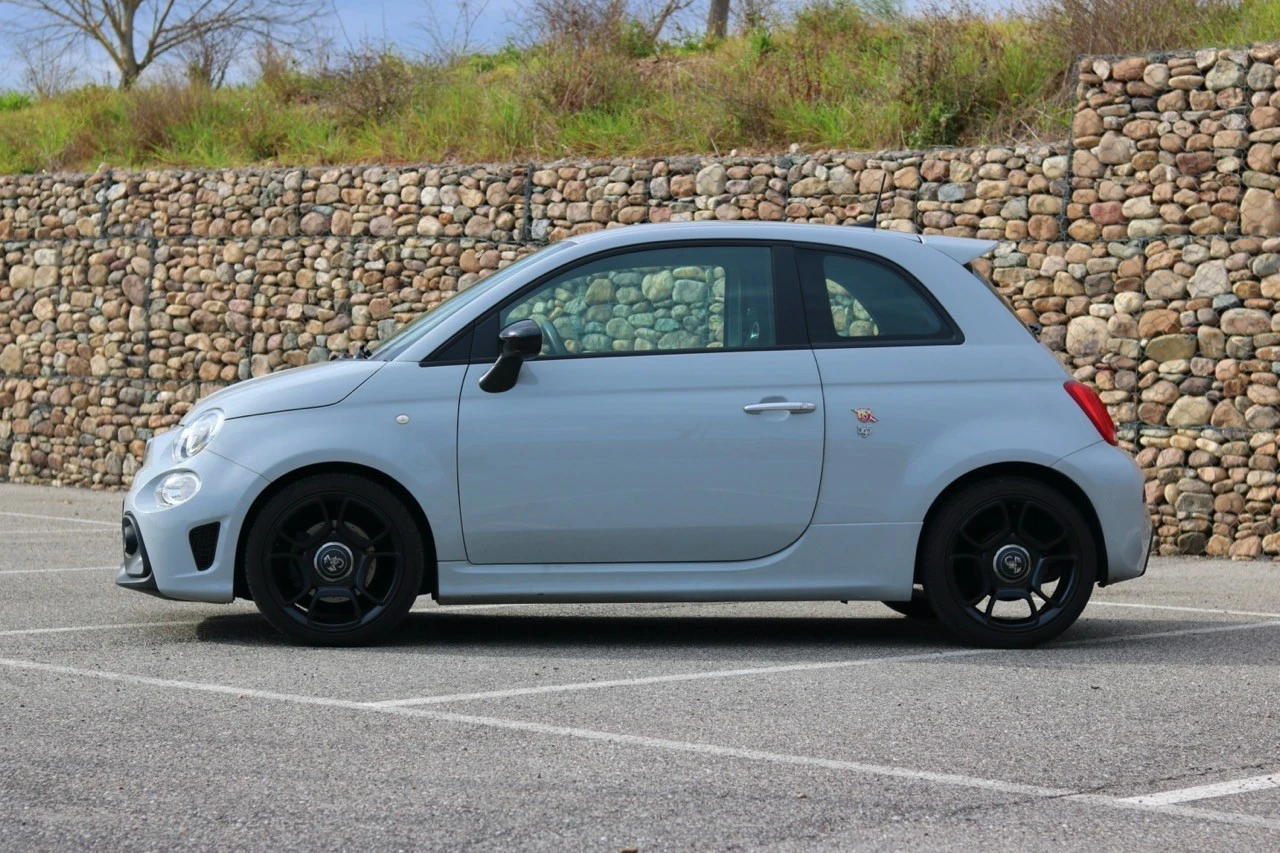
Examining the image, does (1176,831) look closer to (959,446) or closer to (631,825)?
(631,825)

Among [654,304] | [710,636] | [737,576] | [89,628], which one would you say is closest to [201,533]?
[89,628]

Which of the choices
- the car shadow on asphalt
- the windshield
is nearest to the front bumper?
the car shadow on asphalt

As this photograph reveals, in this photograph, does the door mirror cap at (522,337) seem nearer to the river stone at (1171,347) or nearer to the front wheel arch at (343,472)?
the front wheel arch at (343,472)

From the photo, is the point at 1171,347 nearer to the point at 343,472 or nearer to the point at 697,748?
the point at 343,472

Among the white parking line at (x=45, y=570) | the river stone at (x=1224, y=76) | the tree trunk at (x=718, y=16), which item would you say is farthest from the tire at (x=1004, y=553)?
the tree trunk at (x=718, y=16)

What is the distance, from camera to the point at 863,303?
287 inches

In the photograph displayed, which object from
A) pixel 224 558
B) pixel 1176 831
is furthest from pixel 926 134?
pixel 1176 831

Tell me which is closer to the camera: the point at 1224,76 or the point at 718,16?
the point at 1224,76

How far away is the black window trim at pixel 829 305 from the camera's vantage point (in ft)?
23.6

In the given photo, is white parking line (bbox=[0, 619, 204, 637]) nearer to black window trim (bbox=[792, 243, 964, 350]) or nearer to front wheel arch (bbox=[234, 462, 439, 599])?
front wheel arch (bbox=[234, 462, 439, 599])

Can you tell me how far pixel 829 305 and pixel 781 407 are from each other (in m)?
0.54

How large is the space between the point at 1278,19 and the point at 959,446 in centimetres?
1019

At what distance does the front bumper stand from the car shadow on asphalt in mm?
462

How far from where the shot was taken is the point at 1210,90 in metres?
13.5
